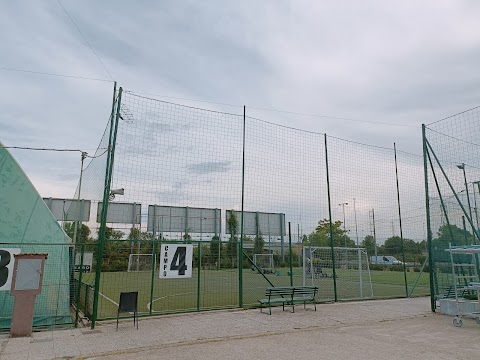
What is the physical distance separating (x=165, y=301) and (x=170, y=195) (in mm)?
4983

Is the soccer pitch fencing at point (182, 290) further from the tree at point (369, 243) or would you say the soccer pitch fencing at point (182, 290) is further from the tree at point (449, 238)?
the tree at point (449, 238)

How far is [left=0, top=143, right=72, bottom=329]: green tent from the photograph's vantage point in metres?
7.88

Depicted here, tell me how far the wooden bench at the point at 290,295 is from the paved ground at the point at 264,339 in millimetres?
469

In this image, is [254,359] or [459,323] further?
[459,323]

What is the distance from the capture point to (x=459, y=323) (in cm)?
845

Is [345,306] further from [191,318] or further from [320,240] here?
[320,240]

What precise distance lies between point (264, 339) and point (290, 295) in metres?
3.75

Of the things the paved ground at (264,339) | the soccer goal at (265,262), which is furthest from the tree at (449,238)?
the soccer goal at (265,262)

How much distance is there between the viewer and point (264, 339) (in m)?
7.05

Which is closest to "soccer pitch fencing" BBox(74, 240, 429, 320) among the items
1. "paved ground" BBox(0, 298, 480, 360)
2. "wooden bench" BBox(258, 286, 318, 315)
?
"wooden bench" BBox(258, 286, 318, 315)

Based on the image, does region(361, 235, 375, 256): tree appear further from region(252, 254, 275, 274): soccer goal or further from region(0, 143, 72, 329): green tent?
region(0, 143, 72, 329): green tent

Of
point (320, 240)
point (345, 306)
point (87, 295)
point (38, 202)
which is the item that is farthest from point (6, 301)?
point (320, 240)

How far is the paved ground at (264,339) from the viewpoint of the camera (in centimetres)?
605

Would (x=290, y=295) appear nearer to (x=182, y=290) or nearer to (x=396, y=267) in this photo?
(x=182, y=290)
